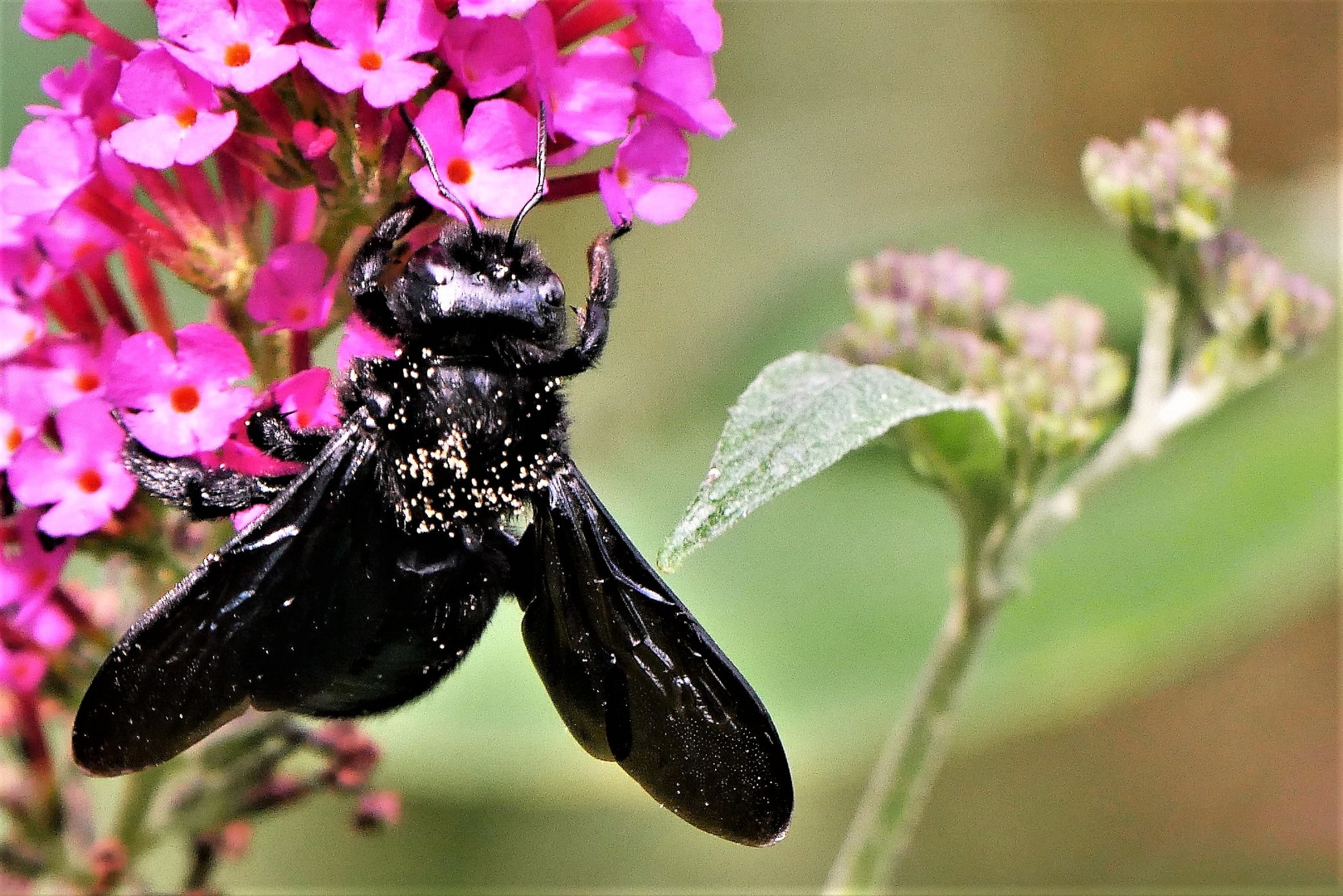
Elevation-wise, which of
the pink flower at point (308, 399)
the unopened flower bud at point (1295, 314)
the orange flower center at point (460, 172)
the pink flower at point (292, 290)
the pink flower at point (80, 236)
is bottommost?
the pink flower at point (308, 399)

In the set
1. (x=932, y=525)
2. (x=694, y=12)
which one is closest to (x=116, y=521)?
(x=694, y=12)

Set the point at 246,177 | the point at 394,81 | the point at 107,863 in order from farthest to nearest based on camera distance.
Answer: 1. the point at 107,863
2. the point at 246,177
3. the point at 394,81

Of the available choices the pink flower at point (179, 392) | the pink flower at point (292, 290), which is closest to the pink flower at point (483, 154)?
the pink flower at point (292, 290)

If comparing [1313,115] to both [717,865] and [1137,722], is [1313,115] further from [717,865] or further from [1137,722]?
[717,865]

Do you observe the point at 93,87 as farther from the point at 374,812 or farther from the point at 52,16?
the point at 374,812

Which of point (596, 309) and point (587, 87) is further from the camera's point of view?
→ point (596, 309)

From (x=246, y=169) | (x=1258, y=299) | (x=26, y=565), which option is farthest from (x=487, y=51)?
(x=1258, y=299)

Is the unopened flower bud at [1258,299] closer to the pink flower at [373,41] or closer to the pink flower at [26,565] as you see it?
Answer: the pink flower at [373,41]
